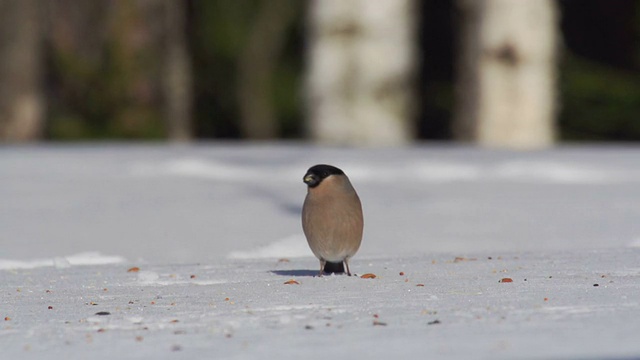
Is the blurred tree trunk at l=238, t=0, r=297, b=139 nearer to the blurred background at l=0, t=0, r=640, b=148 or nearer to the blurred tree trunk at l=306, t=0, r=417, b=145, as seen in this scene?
the blurred background at l=0, t=0, r=640, b=148

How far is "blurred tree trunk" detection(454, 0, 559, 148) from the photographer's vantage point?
39.1 feet

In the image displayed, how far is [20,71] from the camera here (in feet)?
56.7

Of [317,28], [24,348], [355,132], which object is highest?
[317,28]

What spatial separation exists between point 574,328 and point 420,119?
1524cm

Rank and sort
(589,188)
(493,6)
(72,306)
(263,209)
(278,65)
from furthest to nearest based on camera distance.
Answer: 1. (278,65)
2. (493,6)
3. (589,188)
4. (263,209)
5. (72,306)

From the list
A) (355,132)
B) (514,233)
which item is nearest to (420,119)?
(355,132)

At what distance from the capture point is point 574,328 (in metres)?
4.13

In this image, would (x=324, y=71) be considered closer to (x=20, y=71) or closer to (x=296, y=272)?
(x=296, y=272)

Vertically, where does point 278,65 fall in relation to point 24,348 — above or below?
above

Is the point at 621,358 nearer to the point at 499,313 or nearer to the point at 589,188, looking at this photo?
the point at 499,313

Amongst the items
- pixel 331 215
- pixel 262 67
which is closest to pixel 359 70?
pixel 331 215

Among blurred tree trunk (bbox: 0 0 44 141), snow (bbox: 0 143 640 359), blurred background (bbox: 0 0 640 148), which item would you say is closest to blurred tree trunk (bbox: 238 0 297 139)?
blurred background (bbox: 0 0 640 148)

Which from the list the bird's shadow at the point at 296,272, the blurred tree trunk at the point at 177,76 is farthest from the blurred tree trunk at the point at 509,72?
the blurred tree trunk at the point at 177,76

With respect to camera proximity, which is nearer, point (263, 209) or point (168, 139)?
point (263, 209)
